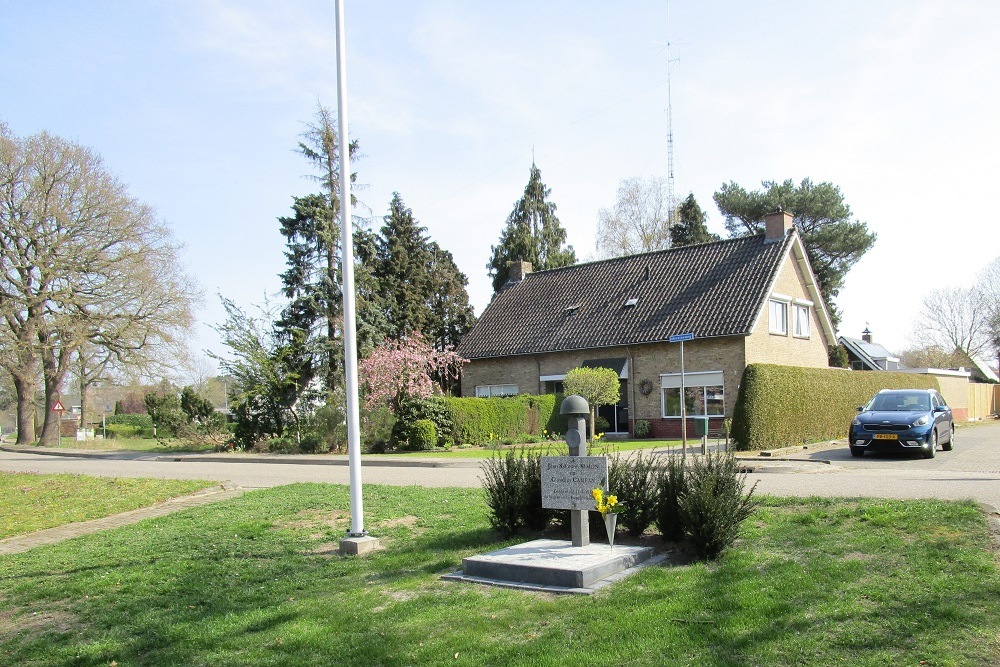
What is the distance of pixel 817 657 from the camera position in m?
4.57

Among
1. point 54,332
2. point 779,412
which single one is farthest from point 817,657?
point 54,332

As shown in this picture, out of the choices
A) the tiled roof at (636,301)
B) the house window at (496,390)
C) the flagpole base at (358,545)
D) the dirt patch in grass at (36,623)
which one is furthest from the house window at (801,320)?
the dirt patch in grass at (36,623)

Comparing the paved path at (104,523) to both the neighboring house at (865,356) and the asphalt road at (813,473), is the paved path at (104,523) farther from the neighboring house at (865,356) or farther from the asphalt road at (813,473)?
the neighboring house at (865,356)

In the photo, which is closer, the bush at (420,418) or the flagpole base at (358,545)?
the flagpole base at (358,545)

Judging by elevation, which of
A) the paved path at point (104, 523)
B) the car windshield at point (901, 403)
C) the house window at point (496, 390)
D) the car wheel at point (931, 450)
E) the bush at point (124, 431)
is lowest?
the bush at point (124, 431)

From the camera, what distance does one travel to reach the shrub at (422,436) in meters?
26.6

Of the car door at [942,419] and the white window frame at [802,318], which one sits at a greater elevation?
the white window frame at [802,318]

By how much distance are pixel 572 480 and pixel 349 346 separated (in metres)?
3.07

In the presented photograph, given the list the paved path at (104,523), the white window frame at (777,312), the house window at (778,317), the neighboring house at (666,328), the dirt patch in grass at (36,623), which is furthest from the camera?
the house window at (778,317)

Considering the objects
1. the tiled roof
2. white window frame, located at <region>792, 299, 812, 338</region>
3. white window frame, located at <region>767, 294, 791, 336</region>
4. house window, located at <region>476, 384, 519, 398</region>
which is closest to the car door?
the tiled roof

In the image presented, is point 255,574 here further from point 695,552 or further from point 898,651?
point 898,651

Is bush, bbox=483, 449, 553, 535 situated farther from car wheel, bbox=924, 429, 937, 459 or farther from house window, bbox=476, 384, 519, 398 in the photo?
house window, bbox=476, 384, 519, 398

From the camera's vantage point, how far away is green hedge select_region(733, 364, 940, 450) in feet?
70.2

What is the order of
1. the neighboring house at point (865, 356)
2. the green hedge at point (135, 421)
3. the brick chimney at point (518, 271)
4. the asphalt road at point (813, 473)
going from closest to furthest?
1. the asphalt road at point (813, 473)
2. the brick chimney at point (518, 271)
3. the neighboring house at point (865, 356)
4. the green hedge at point (135, 421)
